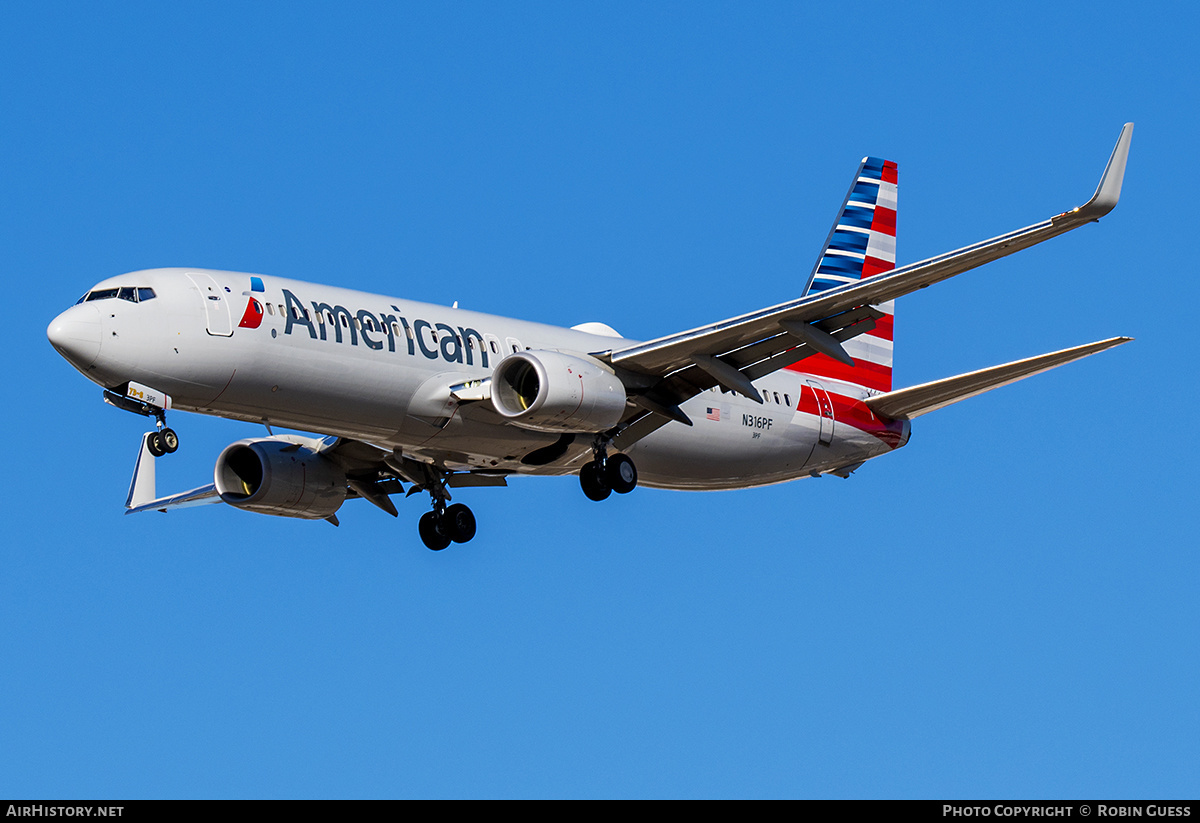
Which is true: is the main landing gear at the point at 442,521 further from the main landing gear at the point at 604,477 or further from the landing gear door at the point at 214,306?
the landing gear door at the point at 214,306

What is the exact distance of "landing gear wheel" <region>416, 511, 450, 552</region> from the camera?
128 ft

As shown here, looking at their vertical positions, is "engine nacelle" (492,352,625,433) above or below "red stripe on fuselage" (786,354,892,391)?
below

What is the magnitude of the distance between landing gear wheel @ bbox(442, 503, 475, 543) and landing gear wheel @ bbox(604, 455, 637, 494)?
5.08 m

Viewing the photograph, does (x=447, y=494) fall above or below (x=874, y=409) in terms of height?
below

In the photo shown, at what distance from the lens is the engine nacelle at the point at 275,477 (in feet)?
127

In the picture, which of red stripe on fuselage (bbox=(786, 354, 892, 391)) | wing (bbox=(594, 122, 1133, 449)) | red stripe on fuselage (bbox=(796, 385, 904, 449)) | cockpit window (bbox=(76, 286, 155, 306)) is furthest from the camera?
red stripe on fuselage (bbox=(786, 354, 892, 391))

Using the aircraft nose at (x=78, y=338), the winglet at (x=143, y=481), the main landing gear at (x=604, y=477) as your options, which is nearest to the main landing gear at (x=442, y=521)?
the main landing gear at (x=604, y=477)

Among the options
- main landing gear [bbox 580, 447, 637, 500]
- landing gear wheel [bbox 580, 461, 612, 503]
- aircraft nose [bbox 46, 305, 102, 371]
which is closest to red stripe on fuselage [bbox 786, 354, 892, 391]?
main landing gear [bbox 580, 447, 637, 500]

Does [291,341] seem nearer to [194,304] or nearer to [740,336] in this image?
[194,304]

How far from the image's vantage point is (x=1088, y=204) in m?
28.9

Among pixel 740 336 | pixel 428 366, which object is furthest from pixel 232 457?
pixel 740 336

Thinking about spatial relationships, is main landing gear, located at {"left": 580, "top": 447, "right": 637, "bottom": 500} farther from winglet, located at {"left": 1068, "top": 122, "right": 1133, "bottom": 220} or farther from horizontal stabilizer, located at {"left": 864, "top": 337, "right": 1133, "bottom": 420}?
winglet, located at {"left": 1068, "top": 122, "right": 1133, "bottom": 220}
